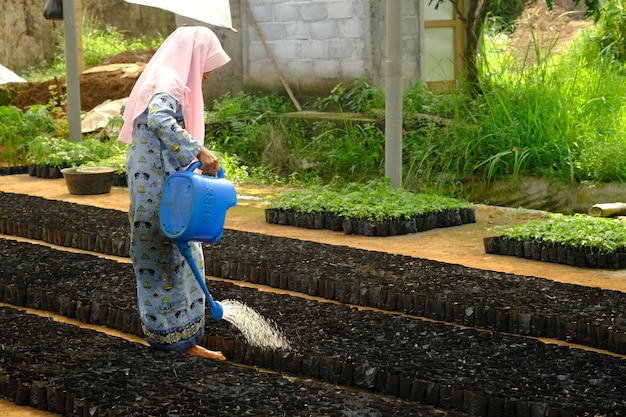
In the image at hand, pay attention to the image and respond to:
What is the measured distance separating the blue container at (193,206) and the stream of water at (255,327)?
60 centimetres

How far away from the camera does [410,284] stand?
534cm

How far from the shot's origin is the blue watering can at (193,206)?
4.00 meters

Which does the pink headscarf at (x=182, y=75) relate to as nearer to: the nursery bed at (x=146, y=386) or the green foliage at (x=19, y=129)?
the nursery bed at (x=146, y=386)

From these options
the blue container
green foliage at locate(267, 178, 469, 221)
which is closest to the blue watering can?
the blue container

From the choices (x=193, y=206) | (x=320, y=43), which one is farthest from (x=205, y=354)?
(x=320, y=43)

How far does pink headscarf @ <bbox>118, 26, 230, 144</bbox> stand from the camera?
4.22 meters

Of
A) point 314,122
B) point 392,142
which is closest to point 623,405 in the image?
point 392,142

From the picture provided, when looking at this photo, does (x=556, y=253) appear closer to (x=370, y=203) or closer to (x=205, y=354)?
(x=370, y=203)

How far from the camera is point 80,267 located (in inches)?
232

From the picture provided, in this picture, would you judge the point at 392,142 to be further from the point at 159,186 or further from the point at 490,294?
the point at 159,186

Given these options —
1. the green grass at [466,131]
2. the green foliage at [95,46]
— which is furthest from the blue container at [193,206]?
the green foliage at [95,46]

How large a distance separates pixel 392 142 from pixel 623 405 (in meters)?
4.93

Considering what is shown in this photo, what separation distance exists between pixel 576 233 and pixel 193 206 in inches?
126

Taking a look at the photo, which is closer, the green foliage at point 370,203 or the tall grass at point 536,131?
the green foliage at point 370,203
